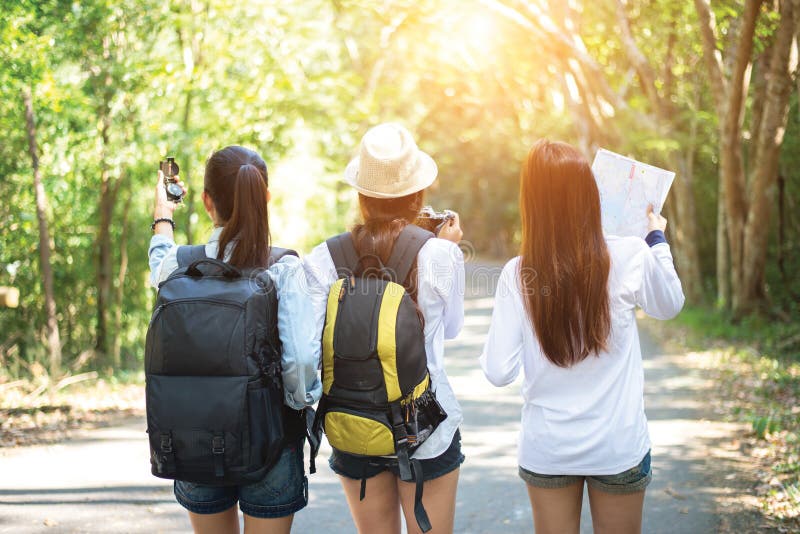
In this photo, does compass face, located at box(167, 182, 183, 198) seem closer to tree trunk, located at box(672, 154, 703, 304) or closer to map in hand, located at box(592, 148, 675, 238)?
map in hand, located at box(592, 148, 675, 238)

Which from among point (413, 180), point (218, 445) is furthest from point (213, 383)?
point (413, 180)

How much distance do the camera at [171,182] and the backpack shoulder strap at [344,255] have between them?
0.73 meters

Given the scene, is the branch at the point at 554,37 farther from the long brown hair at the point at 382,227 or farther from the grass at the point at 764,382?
the long brown hair at the point at 382,227

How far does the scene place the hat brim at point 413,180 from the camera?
298cm

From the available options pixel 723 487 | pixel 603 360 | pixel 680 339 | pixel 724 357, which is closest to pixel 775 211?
pixel 680 339

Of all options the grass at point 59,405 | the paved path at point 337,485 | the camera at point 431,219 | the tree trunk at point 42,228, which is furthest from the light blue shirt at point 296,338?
the tree trunk at point 42,228

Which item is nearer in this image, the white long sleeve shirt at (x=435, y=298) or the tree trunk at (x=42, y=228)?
the white long sleeve shirt at (x=435, y=298)

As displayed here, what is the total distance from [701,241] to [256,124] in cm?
1237

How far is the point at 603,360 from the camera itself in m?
2.89

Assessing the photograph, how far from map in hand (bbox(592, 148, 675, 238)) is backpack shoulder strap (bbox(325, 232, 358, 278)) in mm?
1011

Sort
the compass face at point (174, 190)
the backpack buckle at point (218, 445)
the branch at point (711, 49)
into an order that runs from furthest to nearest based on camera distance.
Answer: the branch at point (711, 49) → the compass face at point (174, 190) → the backpack buckle at point (218, 445)

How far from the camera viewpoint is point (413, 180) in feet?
9.85

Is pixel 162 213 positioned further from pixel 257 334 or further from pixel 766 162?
pixel 766 162

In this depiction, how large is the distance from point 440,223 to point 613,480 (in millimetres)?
1173
